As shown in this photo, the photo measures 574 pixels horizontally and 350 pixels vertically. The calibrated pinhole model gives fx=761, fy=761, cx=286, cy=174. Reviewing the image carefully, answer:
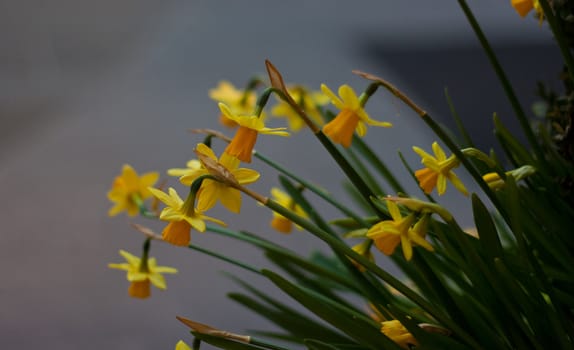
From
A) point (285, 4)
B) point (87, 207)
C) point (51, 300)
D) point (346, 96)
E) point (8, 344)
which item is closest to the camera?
point (346, 96)

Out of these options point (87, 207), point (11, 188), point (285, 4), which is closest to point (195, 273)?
point (87, 207)

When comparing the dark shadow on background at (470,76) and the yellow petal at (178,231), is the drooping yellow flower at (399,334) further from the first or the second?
the dark shadow on background at (470,76)

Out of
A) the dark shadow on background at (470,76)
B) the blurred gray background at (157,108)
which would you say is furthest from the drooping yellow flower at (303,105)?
the dark shadow on background at (470,76)

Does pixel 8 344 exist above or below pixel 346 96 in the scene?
below

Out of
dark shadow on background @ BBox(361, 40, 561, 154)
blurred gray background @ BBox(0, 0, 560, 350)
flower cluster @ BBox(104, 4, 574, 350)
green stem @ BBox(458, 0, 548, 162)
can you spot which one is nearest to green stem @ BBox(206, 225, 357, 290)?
flower cluster @ BBox(104, 4, 574, 350)

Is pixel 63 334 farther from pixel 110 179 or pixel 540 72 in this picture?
pixel 540 72
